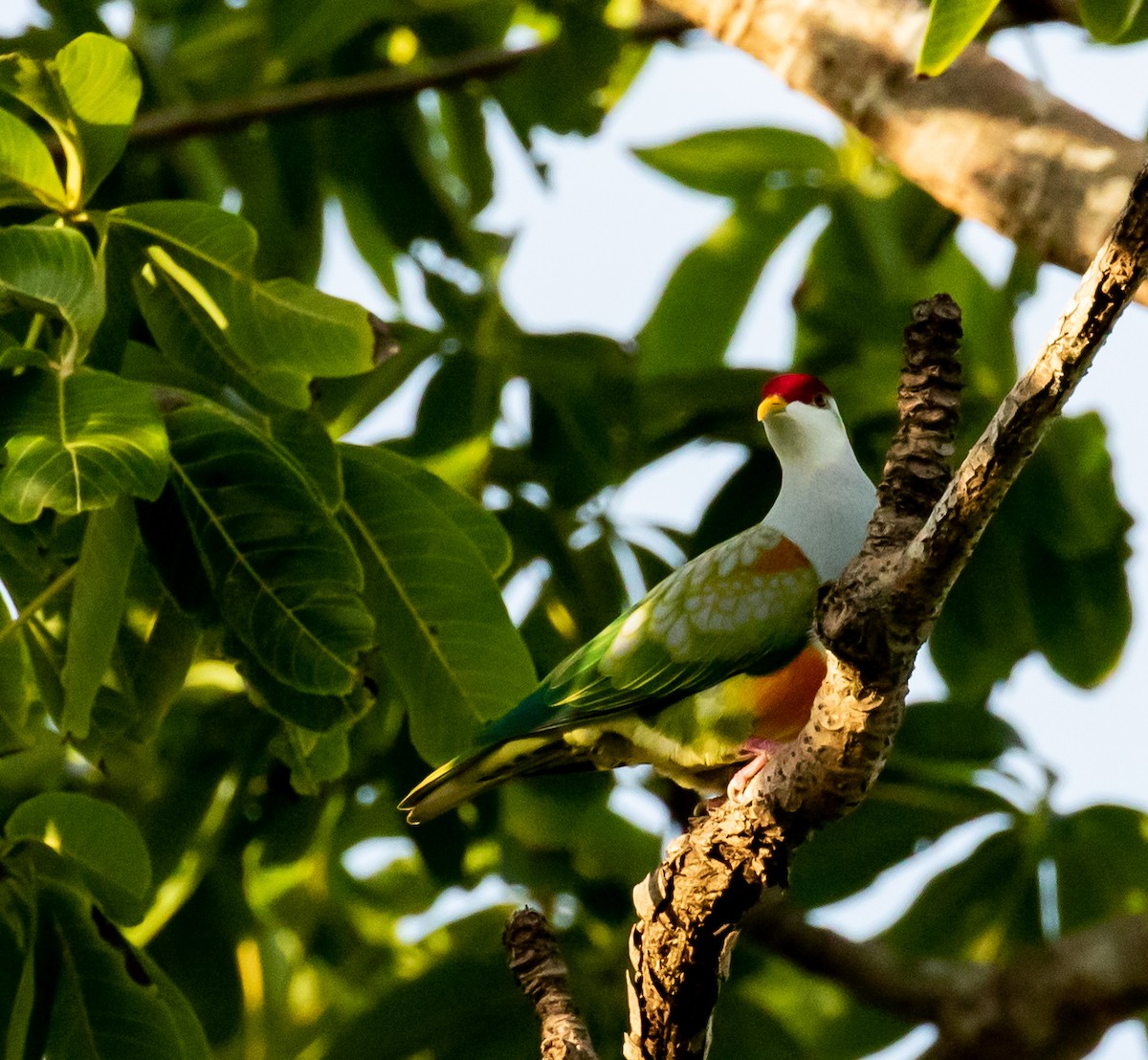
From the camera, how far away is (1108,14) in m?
2.67

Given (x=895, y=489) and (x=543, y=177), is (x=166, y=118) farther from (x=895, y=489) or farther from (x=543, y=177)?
(x=895, y=489)

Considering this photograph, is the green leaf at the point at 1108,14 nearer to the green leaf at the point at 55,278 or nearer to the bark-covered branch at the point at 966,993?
the green leaf at the point at 55,278

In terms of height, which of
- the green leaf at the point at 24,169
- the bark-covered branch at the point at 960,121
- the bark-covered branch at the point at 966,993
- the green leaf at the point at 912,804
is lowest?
the bark-covered branch at the point at 966,993

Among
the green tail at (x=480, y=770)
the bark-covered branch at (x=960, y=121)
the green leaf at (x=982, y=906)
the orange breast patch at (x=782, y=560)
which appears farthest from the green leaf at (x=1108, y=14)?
the green leaf at (x=982, y=906)

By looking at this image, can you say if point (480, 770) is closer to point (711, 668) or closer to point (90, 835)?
point (711, 668)

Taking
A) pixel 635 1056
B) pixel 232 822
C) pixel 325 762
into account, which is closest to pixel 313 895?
pixel 232 822

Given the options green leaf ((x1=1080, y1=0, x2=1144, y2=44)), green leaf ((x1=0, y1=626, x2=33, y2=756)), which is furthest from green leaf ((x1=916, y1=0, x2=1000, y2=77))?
green leaf ((x1=0, y1=626, x2=33, y2=756))

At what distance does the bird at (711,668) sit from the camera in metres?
2.62

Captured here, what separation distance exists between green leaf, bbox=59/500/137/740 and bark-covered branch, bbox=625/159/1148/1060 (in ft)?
2.63

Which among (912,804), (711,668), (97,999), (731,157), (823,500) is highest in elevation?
(731,157)

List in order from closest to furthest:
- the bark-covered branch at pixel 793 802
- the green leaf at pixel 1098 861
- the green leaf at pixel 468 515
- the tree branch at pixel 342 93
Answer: the bark-covered branch at pixel 793 802 < the green leaf at pixel 468 515 < the green leaf at pixel 1098 861 < the tree branch at pixel 342 93

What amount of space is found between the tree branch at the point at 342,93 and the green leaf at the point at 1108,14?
1804 mm

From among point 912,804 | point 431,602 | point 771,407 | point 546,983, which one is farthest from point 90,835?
point 912,804

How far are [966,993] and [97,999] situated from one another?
248 centimetres
